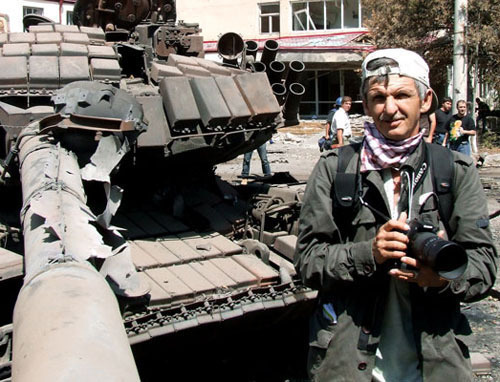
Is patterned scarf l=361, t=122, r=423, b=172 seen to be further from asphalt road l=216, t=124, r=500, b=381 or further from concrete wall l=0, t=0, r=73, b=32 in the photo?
concrete wall l=0, t=0, r=73, b=32

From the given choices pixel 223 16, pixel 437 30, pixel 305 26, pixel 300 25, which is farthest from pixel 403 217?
pixel 223 16

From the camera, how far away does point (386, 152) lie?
2555 mm

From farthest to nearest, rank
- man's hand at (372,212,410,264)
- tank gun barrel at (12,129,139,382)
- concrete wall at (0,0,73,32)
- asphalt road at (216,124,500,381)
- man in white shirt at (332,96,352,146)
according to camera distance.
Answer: concrete wall at (0,0,73,32) < man in white shirt at (332,96,352,146) < asphalt road at (216,124,500,381) < man's hand at (372,212,410,264) < tank gun barrel at (12,129,139,382)

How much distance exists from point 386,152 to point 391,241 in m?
0.40

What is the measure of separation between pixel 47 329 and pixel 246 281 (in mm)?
3085

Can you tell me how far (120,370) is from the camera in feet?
5.91

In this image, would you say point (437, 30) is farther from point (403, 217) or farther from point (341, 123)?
point (403, 217)

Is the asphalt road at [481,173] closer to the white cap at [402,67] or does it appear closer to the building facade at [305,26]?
the white cap at [402,67]

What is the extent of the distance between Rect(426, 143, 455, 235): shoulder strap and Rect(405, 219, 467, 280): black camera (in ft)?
0.82

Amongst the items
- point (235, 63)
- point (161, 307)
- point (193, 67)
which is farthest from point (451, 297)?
point (235, 63)

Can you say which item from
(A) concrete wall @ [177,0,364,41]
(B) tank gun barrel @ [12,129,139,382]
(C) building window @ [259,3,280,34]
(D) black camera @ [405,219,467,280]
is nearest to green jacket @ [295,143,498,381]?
(D) black camera @ [405,219,467,280]

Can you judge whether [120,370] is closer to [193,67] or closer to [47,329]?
[47,329]

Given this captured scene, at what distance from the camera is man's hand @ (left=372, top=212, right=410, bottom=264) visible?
228cm

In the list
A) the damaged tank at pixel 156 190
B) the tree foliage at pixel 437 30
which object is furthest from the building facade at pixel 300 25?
the damaged tank at pixel 156 190
